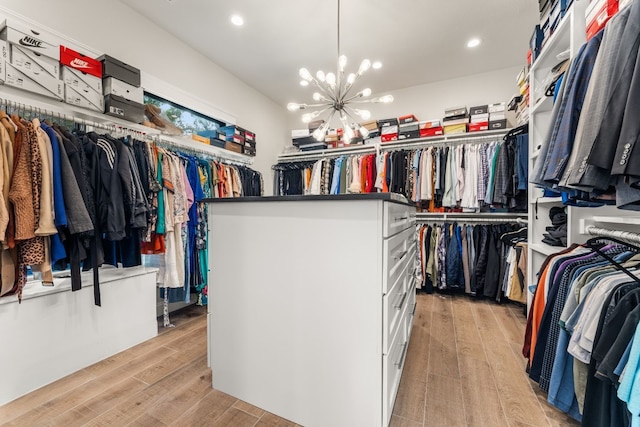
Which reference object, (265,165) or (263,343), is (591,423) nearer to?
(263,343)

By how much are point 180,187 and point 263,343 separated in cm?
164

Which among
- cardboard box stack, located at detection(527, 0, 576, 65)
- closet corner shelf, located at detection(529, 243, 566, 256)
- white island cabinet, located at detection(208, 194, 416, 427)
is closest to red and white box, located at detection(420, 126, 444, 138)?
cardboard box stack, located at detection(527, 0, 576, 65)

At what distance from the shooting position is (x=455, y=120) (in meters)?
3.40

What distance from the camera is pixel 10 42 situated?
1.55 meters

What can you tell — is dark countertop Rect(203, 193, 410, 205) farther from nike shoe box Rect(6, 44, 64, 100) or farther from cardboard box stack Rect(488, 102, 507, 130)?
cardboard box stack Rect(488, 102, 507, 130)

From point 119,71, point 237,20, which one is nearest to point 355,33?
point 237,20

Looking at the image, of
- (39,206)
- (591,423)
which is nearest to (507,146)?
(591,423)

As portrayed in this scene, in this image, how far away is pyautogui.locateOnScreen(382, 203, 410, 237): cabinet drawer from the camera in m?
1.06

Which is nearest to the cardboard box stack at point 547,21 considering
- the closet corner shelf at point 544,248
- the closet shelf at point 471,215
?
the closet corner shelf at point 544,248

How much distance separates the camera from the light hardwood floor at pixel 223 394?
128 cm

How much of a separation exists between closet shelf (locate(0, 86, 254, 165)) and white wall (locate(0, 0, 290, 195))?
56 centimetres

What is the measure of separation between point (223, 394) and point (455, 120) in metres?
3.73

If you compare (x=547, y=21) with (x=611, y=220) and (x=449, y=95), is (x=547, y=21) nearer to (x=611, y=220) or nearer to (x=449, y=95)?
(x=611, y=220)

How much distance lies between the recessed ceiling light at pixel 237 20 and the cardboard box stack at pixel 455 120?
2655mm
